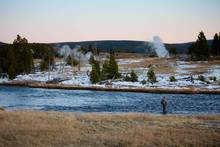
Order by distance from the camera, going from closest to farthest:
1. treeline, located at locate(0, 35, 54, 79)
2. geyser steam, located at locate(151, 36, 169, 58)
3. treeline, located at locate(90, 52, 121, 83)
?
treeline, located at locate(90, 52, 121, 83) < treeline, located at locate(0, 35, 54, 79) < geyser steam, located at locate(151, 36, 169, 58)

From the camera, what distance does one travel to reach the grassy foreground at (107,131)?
671 inches

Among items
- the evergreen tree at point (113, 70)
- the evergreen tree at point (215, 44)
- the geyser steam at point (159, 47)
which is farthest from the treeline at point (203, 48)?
the geyser steam at point (159, 47)

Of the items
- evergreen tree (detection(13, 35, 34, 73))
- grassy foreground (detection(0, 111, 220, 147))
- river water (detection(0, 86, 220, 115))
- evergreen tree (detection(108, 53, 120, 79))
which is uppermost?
evergreen tree (detection(13, 35, 34, 73))

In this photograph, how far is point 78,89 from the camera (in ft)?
242

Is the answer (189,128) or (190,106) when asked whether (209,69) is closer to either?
(190,106)

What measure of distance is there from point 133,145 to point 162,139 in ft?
5.86

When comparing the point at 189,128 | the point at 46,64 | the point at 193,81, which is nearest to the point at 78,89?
the point at 193,81

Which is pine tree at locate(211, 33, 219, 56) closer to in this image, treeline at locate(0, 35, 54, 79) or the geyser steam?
the geyser steam

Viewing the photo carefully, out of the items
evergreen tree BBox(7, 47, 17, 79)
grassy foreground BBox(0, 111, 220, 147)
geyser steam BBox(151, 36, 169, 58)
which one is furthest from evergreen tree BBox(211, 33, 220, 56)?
grassy foreground BBox(0, 111, 220, 147)

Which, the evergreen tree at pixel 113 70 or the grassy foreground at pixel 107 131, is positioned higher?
the evergreen tree at pixel 113 70

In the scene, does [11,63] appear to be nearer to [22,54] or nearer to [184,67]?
[22,54]

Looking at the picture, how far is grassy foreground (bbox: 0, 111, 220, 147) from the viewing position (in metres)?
17.0

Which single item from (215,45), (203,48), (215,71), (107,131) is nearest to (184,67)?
(203,48)

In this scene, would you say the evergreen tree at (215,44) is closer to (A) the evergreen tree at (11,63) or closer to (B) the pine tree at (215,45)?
(B) the pine tree at (215,45)
